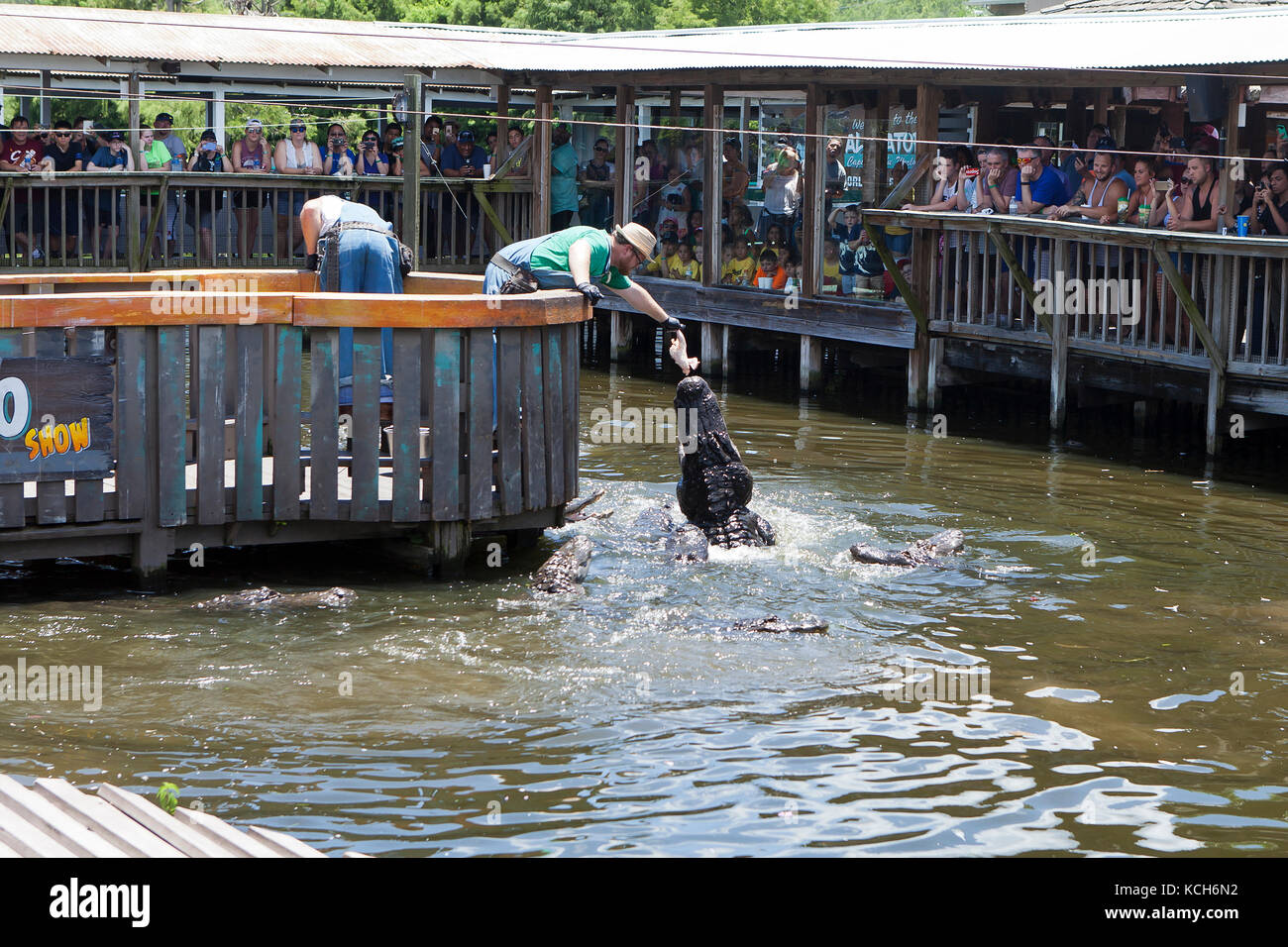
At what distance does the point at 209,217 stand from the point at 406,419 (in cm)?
1239

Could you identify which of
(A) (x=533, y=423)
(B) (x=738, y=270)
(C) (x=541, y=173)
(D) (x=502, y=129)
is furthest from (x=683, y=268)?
(A) (x=533, y=423)

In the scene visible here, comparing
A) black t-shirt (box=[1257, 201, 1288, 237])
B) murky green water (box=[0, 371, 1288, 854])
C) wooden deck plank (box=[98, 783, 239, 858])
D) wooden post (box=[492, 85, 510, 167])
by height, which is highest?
wooden post (box=[492, 85, 510, 167])

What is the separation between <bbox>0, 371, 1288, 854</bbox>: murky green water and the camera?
5.88 metres

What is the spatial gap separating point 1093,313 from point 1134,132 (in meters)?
6.37

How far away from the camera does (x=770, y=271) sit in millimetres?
18234

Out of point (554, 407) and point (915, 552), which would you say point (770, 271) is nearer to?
point (915, 552)

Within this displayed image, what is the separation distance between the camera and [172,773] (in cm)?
616

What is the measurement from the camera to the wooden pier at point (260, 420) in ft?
27.4

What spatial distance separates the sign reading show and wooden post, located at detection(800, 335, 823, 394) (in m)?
10.2

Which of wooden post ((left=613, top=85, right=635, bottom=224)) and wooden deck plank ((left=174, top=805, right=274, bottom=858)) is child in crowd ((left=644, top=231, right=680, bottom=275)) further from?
wooden deck plank ((left=174, top=805, right=274, bottom=858))

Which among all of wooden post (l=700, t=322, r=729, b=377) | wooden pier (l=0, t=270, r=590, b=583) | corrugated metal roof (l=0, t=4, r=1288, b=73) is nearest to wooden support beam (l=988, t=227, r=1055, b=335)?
corrugated metal roof (l=0, t=4, r=1288, b=73)

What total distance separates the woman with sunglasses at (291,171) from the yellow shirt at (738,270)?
17.7ft
